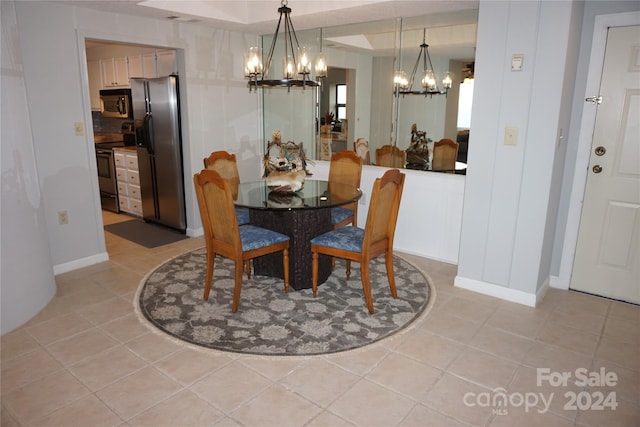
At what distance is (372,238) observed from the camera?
2959 millimetres

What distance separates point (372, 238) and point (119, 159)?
4137mm

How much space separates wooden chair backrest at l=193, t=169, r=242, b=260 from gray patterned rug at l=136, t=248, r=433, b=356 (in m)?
0.44

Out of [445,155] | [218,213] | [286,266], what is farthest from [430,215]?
[218,213]

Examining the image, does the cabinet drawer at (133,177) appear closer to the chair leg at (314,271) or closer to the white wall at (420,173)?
the white wall at (420,173)

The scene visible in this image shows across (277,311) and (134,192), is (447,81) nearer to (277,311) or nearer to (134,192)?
(277,311)

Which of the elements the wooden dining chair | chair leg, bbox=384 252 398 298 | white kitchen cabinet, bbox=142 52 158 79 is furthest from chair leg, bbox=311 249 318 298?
white kitchen cabinet, bbox=142 52 158 79

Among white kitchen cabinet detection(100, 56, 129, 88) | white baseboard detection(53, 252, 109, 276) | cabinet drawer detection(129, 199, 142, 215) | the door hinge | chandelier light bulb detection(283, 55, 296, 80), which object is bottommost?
white baseboard detection(53, 252, 109, 276)

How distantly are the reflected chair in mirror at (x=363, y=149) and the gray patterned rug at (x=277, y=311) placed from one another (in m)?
1.20

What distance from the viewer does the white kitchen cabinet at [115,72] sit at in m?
5.50

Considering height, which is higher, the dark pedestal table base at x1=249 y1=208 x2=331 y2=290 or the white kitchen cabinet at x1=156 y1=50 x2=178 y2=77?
the white kitchen cabinet at x1=156 y1=50 x2=178 y2=77

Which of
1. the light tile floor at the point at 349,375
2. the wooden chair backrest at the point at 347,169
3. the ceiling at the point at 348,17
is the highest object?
the ceiling at the point at 348,17

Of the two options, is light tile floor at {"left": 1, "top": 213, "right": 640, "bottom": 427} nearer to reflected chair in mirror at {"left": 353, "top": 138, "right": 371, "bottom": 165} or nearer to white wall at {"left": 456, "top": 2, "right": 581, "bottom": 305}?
white wall at {"left": 456, "top": 2, "right": 581, "bottom": 305}

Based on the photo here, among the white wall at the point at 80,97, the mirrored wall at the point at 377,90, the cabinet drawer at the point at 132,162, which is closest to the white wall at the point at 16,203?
the white wall at the point at 80,97

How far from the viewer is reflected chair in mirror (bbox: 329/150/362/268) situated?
12.4 feet
